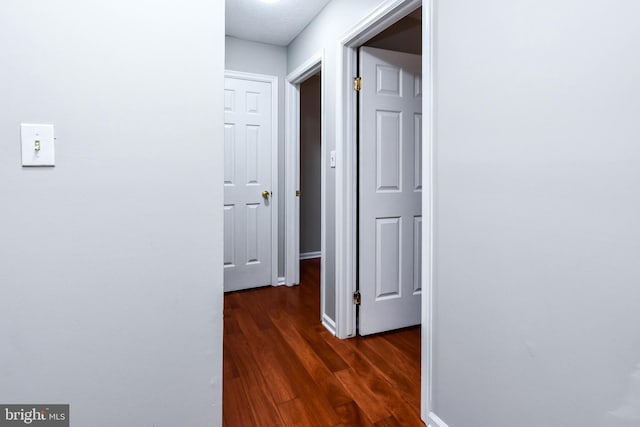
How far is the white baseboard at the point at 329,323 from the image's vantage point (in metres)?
2.55

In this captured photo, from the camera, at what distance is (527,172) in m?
1.18

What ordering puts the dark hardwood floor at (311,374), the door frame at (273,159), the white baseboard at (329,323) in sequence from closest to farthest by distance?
1. the dark hardwood floor at (311,374)
2. the white baseboard at (329,323)
3. the door frame at (273,159)

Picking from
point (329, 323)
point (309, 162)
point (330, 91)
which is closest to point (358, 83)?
point (330, 91)

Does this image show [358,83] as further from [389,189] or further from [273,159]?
[273,159]

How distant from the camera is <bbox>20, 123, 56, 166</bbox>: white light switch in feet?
3.38

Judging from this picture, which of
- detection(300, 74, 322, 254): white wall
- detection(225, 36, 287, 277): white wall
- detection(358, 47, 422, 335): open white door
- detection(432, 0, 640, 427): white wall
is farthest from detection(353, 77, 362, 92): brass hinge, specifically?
detection(300, 74, 322, 254): white wall

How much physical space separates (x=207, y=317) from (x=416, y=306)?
5.96ft

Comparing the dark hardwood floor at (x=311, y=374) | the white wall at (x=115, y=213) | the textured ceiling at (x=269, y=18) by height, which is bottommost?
the dark hardwood floor at (x=311, y=374)

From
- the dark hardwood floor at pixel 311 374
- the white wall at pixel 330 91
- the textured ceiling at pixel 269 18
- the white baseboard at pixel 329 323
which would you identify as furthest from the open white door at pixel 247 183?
the white baseboard at pixel 329 323

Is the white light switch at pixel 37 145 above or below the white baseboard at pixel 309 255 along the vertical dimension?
above

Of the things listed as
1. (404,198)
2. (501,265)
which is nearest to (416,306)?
(404,198)

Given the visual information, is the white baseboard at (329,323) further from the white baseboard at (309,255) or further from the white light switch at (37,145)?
the white baseboard at (309,255)

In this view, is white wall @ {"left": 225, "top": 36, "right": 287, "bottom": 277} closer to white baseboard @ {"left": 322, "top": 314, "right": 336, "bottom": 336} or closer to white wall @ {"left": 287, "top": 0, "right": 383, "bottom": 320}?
white wall @ {"left": 287, "top": 0, "right": 383, "bottom": 320}

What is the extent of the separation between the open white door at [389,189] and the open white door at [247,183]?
1.38 meters
